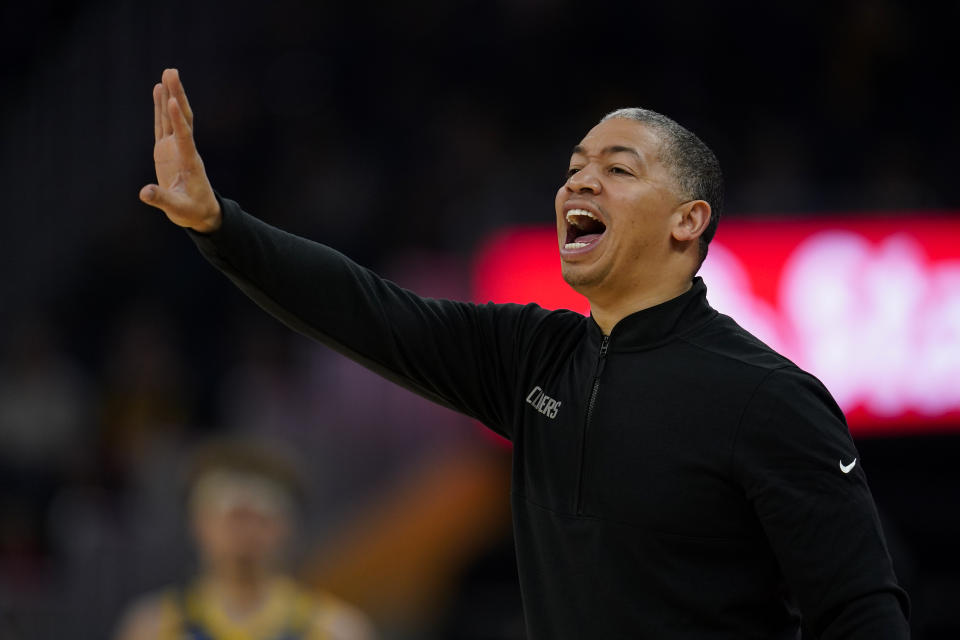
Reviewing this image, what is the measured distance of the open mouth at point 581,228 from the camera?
9.21ft

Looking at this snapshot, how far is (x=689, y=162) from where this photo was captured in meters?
2.86

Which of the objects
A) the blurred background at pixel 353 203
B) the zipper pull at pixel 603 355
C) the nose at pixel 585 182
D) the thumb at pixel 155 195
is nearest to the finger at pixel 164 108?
the thumb at pixel 155 195

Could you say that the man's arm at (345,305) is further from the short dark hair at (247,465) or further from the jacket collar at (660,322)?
the short dark hair at (247,465)

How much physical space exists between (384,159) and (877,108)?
3646 millimetres

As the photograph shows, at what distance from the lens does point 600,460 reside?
2605 mm

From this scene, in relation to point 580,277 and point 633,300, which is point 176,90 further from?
point 633,300

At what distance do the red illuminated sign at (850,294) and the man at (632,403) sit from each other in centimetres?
520

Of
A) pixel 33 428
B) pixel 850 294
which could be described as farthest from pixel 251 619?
pixel 850 294

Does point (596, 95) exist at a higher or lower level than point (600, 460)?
higher

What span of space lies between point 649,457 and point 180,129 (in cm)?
114

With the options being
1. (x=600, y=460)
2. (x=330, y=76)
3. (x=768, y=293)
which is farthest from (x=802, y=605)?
(x=330, y=76)

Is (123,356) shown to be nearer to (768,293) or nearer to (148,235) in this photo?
(148,235)

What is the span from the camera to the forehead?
2812mm

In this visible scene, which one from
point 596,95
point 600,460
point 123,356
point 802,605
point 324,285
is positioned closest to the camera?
point 802,605
